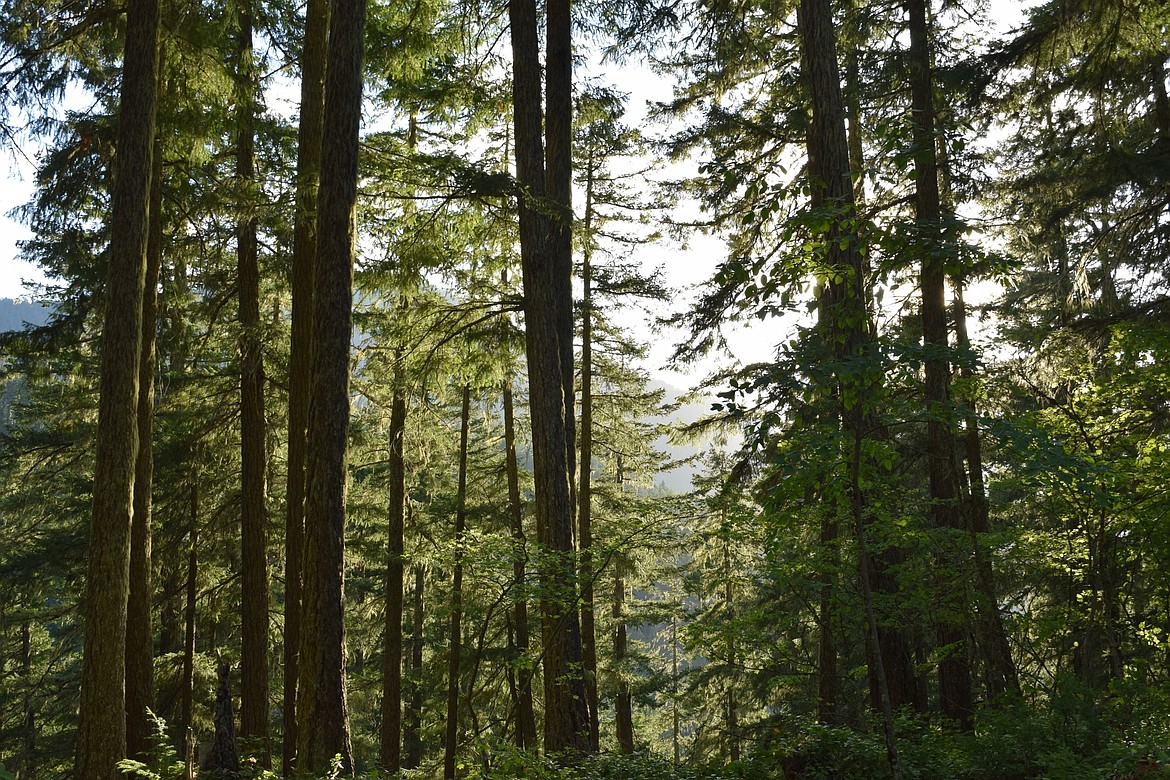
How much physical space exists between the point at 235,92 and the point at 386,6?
2467mm

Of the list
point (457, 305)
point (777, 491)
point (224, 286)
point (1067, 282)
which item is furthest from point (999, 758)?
point (224, 286)

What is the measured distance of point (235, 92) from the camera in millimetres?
10508

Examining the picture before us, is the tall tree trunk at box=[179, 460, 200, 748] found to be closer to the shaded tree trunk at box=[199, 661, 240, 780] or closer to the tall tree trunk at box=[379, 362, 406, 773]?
the tall tree trunk at box=[379, 362, 406, 773]

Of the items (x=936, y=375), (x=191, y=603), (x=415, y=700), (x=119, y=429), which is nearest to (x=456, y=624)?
(x=191, y=603)

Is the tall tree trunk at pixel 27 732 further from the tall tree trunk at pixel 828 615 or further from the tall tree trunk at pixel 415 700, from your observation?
the tall tree trunk at pixel 828 615

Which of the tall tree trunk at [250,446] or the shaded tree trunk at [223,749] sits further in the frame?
the tall tree trunk at [250,446]

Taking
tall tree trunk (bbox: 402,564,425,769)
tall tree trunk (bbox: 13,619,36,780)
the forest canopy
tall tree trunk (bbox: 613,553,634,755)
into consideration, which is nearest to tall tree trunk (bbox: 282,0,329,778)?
the forest canopy

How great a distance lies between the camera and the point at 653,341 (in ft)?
55.5

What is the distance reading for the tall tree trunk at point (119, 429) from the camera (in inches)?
305

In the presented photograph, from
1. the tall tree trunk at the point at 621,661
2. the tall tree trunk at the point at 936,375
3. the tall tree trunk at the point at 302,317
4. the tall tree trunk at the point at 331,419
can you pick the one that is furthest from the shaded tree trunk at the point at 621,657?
the tall tree trunk at the point at 331,419

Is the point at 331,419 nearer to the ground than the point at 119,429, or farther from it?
nearer to the ground

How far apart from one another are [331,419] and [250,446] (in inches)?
186

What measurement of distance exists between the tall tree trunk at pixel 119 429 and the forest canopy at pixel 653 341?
0.12ft

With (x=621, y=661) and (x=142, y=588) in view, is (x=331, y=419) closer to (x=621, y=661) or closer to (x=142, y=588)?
(x=142, y=588)
